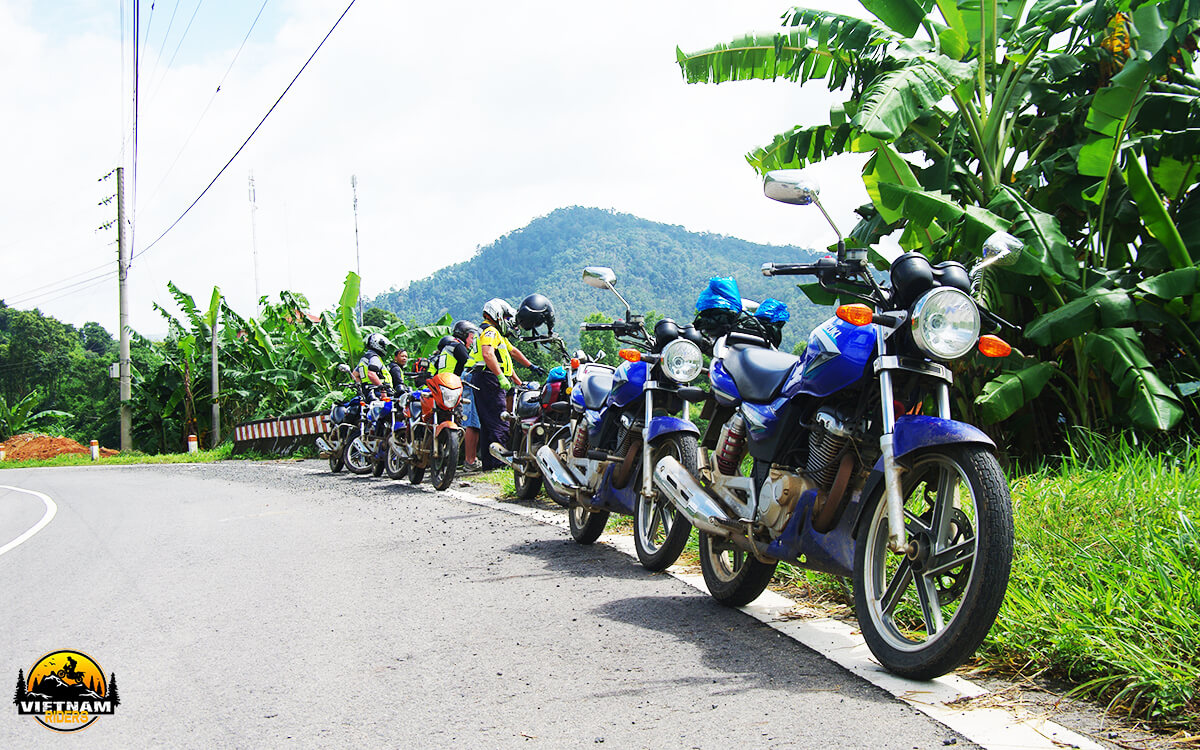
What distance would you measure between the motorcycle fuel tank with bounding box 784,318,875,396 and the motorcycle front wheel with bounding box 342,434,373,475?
36.5 ft

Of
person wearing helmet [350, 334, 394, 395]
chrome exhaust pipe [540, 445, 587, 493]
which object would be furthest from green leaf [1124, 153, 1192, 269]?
person wearing helmet [350, 334, 394, 395]

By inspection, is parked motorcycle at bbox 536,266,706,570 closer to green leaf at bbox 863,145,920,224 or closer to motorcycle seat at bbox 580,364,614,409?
motorcycle seat at bbox 580,364,614,409

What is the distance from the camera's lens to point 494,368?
35.0 ft

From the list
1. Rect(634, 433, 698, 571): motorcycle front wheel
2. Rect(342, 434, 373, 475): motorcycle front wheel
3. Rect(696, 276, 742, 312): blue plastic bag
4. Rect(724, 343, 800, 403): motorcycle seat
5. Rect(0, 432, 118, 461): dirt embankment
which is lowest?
Rect(0, 432, 118, 461): dirt embankment

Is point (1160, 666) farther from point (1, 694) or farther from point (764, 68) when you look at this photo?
point (764, 68)

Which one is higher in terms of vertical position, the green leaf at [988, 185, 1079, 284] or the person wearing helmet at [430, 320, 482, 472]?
the green leaf at [988, 185, 1079, 284]

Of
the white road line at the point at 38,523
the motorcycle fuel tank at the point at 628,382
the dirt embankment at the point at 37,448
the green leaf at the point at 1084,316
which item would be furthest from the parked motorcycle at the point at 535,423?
the dirt embankment at the point at 37,448

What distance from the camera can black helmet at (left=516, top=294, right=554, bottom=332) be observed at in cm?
1021

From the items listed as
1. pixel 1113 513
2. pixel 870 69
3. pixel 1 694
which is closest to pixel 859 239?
pixel 870 69

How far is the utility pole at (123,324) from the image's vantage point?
29.9m

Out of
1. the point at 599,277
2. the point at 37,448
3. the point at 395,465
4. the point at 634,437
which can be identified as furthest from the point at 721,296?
the point at 37,448

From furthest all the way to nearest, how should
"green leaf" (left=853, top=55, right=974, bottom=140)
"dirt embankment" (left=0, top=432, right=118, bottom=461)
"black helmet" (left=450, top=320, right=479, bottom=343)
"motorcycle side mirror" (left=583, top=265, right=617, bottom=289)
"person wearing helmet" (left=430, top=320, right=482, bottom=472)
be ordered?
1. "dirt embankment" (left=0, top=432, right=118, bottom=461)
2. "black helmet" (left=450, top=320, right=479, bottom=343)
3. "person wearing helmet" (left=430, top=320, right=482, bottom=472)
4. "green leaf" (left=853, top=55, right=974, bottom=140)
5. "motorcycle side mirror" (left=583, top=265, right=617, bottom=289)

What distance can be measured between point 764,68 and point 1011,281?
3.60 m

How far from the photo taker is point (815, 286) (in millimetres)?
9062
